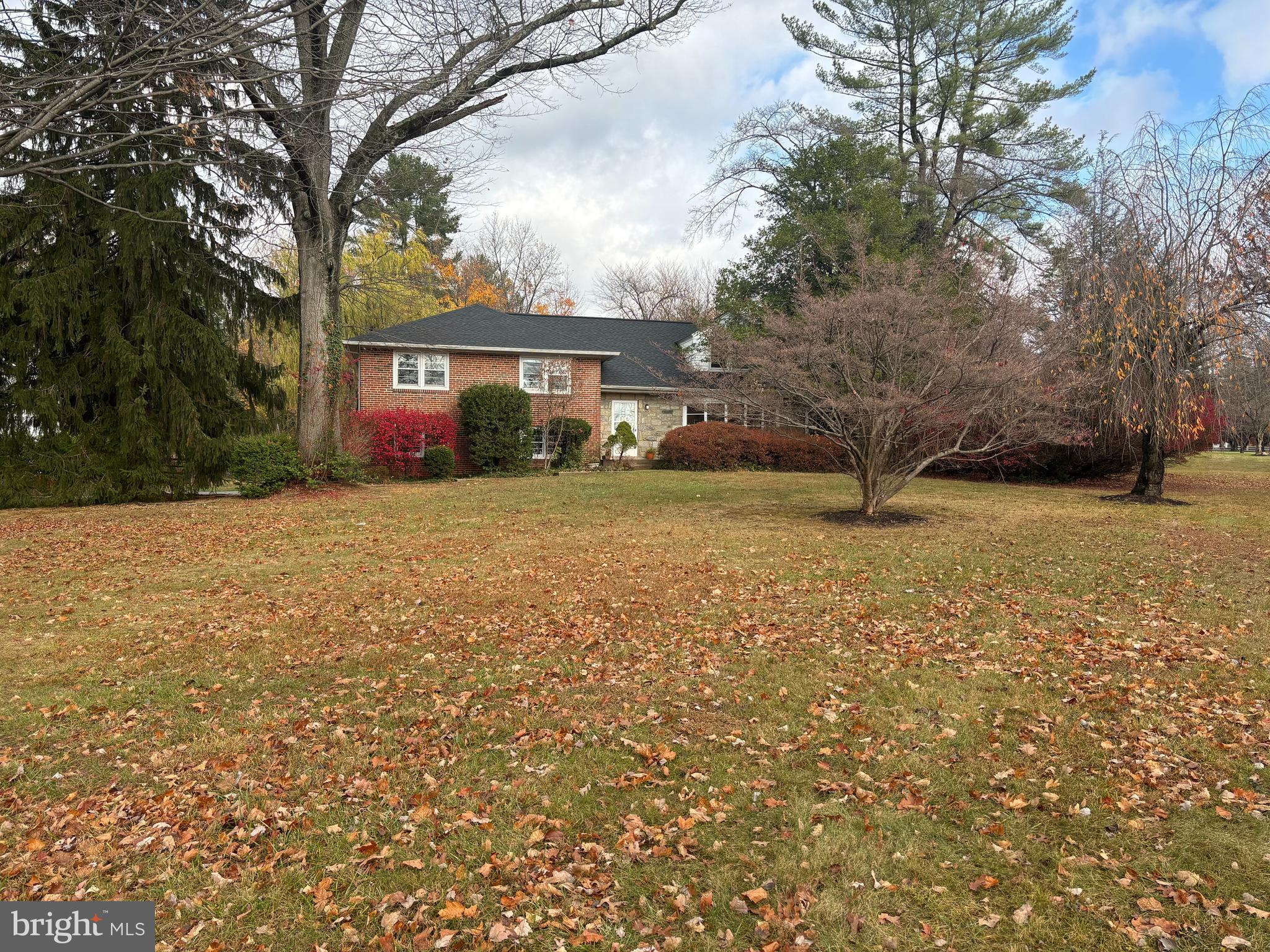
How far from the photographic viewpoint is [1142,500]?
15.7 metres

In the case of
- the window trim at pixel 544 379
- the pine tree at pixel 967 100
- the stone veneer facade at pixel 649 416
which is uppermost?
the pine tree at pixel 967 100

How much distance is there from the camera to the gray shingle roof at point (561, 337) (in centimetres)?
2191

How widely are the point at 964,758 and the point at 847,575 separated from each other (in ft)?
14.4

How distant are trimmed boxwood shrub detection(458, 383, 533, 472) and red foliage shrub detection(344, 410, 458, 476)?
0.66 m

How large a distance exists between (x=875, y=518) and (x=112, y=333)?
14.5m

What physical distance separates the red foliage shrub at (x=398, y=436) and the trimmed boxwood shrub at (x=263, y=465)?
3216 mm

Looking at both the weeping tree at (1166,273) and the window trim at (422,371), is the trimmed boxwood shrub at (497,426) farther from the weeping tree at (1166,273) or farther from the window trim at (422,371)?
the weeping tree at (1166,273)

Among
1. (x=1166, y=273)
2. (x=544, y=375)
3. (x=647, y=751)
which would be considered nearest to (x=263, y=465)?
(x=544, y=375)

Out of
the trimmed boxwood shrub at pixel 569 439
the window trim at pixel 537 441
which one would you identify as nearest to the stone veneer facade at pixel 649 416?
the trimmed boxwood shrub at pixel 569 439

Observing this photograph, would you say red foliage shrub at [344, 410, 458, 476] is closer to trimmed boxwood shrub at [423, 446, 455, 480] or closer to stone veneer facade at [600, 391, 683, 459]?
trimmed boxwood shrub at [423, 446, 455, 480]

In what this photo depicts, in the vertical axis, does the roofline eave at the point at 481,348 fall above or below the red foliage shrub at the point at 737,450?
above

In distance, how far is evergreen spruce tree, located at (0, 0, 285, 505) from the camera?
44.5ft

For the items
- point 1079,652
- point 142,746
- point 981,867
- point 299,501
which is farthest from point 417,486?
point 981,867

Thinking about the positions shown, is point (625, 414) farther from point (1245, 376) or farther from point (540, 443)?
point (1245, 376)
